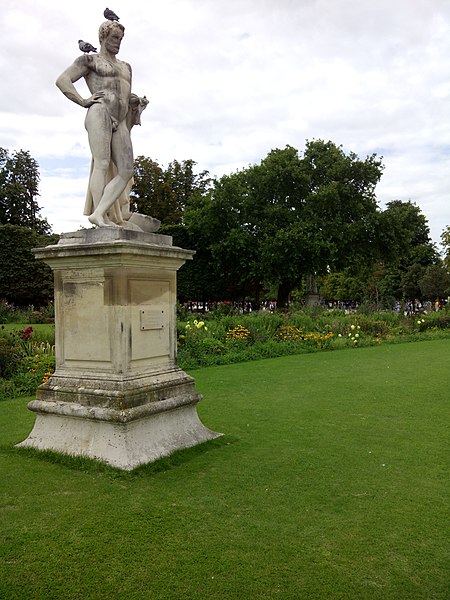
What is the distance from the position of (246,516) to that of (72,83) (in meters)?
4.27

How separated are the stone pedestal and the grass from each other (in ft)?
0.82

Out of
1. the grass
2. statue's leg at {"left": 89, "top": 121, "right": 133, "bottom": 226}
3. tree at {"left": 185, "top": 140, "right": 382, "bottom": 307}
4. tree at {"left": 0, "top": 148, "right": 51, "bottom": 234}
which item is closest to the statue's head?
statue's leg at {"left": 89, "top": 121, "right": 133, "bottom": 226}

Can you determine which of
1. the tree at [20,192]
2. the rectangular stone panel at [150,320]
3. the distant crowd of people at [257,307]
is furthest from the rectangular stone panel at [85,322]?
the tree at [20,192]

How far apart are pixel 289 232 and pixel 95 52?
22.5 metres

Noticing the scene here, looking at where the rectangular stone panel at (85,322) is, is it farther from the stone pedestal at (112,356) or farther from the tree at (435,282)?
the tree at (435,282)

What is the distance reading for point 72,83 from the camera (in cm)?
532

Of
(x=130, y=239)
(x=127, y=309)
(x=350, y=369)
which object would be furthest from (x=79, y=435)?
(x=350, y=369)

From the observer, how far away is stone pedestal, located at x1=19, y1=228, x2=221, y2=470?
192 inches

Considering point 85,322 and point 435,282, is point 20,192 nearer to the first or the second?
point 435,282

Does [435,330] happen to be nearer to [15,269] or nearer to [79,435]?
[79,435]

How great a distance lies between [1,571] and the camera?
307cm

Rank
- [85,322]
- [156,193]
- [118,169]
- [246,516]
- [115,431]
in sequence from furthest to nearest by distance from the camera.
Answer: [156,193], [118,169], [85,322], [115,431], [246,516]

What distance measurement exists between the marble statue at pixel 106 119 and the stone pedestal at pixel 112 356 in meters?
0.41

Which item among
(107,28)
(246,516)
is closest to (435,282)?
(107,28)
